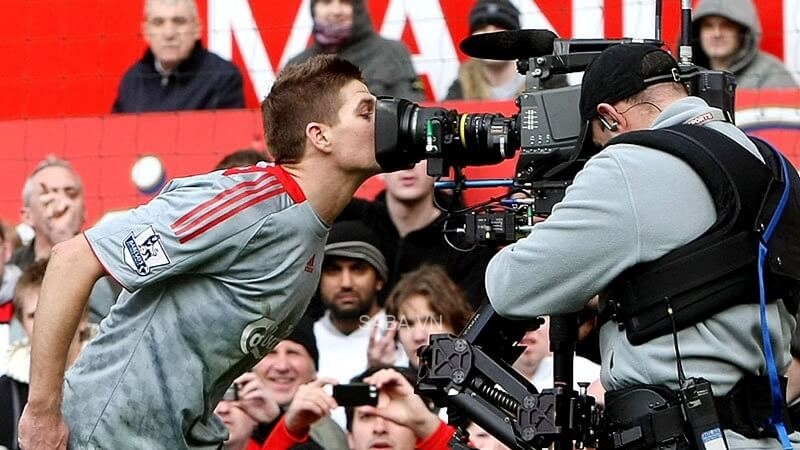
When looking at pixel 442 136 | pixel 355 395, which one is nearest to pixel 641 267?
pixel 442 136

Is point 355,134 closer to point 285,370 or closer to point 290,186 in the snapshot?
point 290,186

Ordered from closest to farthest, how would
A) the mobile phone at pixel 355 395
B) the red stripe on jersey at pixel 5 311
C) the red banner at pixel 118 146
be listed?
the mobile phone at pixel 355 395, the red stripe on jersey at pixel 5 311, the red banner at pixel 118 146

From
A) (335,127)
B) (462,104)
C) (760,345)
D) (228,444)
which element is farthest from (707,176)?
(462,104)

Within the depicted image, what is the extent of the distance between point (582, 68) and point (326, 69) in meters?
0.70

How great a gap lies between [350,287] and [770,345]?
2.90 m

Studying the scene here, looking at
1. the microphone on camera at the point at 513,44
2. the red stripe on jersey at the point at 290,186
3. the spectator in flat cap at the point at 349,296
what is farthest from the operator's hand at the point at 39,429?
the spectator in flat cap at the point at 349,296

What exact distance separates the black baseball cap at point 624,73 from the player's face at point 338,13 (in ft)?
12.2

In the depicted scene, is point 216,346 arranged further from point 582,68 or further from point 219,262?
point 582,68

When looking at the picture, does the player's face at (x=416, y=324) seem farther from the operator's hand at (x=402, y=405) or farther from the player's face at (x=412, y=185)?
the player's face at (x=412, y=185)

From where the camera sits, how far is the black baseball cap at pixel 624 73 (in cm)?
399

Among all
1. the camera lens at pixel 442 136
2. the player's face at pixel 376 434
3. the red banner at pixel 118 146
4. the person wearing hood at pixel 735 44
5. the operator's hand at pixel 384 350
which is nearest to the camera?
the camera lens at pixel 442 136

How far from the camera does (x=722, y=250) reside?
151 inches

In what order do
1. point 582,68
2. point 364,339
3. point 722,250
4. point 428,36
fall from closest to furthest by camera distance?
point 722,250
point 582,68
point 364,339
point 428,36

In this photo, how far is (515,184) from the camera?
14.2ft
